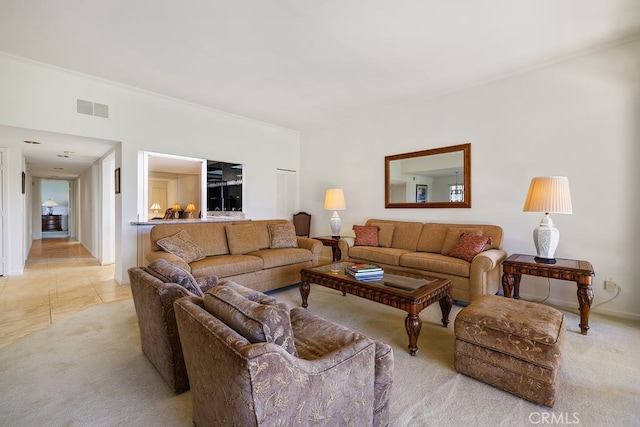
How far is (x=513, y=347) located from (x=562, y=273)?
57.4 inches

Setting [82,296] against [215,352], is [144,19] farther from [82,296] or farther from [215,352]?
[82,296]

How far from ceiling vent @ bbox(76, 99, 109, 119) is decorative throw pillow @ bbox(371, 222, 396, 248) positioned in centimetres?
418

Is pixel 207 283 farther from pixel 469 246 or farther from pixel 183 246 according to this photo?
pixel 469 246

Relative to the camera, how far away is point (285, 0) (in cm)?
232

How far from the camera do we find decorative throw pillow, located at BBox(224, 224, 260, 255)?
12.8ft

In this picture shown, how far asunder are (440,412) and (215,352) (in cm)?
132

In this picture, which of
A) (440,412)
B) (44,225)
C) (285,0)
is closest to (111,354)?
(440,412)

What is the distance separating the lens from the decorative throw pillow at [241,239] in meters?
3.90

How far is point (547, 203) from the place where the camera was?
2793 mm

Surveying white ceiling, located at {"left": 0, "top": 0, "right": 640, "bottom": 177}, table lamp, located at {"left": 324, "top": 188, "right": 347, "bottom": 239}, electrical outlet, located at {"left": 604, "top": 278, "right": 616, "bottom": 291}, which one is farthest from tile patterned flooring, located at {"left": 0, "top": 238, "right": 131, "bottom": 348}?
electrical outlet, located at {"left": 604, "top": 278, "right": 616, "bottom": 291}

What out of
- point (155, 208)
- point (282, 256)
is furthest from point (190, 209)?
point (282, 256)

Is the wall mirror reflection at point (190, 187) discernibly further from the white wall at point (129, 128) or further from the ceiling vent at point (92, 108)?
the ceiling vent at point (92, 108)

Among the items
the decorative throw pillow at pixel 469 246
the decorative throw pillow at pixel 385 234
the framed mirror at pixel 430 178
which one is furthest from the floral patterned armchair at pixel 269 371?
the framed mirror at pixel 430 178

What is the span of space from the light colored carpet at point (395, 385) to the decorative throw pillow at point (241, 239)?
1.45 metres
